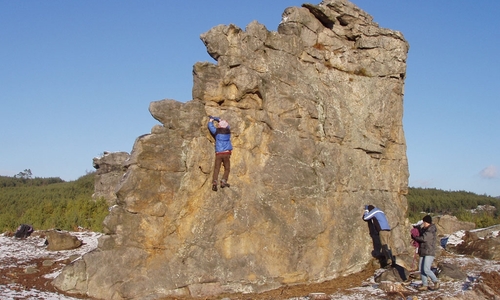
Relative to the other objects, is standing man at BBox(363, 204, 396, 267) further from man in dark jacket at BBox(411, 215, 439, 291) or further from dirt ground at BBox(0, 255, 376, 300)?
man in dark jacket at BBox(411, 215, 439, 291)

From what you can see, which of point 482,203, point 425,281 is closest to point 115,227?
point 425,281

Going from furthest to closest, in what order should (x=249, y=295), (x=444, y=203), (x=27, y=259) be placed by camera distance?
(x=444, y=203), (x=27, y=259), (x=249, y=295)

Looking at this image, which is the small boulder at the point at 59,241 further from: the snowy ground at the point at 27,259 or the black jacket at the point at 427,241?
the black jacket at the point at 427,241

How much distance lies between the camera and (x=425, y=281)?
36.4 feet

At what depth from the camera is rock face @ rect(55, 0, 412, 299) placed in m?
10.5

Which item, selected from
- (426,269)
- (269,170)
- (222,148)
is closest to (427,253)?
(426,269)

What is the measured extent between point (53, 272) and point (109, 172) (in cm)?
1259

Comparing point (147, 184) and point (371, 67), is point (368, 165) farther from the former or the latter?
point (147, 184)

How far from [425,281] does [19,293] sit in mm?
9309

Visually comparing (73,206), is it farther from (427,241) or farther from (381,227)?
(427,241)

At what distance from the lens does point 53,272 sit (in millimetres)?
12320

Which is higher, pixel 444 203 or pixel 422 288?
pixel 444 203

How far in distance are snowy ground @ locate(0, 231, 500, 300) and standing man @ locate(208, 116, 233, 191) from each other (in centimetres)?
335

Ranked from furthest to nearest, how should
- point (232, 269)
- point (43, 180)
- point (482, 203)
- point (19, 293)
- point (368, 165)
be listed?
point (43, 180)
point (482, 203)
point (368, 165)
point (232, 269)
point (19, 293)
